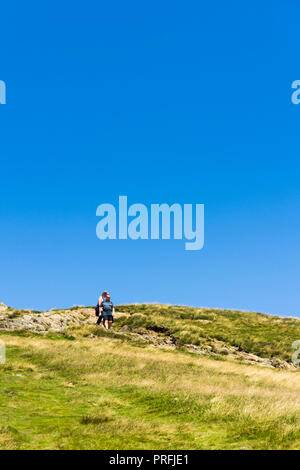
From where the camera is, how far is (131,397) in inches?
536

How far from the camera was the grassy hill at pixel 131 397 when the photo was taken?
8.78 meters

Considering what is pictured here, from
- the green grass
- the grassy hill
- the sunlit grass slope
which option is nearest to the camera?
the green grass

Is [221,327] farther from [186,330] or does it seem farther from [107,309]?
[107,309]

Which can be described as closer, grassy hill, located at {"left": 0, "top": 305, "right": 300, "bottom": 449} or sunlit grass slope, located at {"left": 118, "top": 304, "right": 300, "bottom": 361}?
grassy hill, located at {"left": 0, "top": 305, "right": 300, "bottom": 449}

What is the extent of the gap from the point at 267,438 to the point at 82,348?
17430 mm

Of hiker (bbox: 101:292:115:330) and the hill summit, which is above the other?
hiker (bbox: 101:292:115:330)

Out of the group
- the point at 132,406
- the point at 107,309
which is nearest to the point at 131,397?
the point at 132,406

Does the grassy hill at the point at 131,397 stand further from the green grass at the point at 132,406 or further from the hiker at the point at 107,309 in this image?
the hiker at the point at 107,309

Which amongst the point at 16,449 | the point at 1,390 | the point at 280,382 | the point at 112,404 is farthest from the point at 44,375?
the point at 280,382

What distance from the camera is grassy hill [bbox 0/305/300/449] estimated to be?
8781 mm

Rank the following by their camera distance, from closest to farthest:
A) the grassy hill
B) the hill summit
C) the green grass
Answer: the green grass < the grassy hill < the hill summit

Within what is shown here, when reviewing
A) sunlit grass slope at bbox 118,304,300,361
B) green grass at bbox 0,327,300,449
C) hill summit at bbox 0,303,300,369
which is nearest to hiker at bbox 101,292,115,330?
hill summit at bbox 0,303,300,369

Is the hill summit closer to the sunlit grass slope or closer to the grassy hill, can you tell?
the sunlit grass slope

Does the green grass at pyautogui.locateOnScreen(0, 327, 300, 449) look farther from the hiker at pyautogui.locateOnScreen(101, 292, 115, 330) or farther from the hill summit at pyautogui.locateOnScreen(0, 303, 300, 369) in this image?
the hill summit at pyautogui.locateOnScreen(0, 303, 300, 369)
